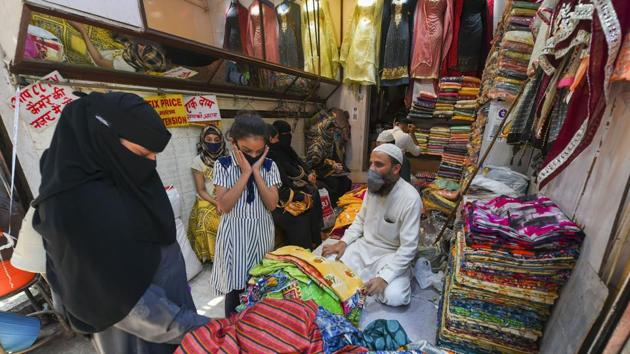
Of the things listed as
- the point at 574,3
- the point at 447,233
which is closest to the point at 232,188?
the point at 574,3

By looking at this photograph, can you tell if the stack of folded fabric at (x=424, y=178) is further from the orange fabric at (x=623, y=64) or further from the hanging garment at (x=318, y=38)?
the orange fabric at (x=623, y=64)

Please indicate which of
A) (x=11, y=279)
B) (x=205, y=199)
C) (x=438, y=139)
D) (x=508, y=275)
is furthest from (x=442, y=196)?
(x=11, y=279)

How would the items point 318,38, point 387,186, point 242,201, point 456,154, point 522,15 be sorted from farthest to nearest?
point 318,38 < point 456,154 < point 522,15 < point 387,186 < point 242,201

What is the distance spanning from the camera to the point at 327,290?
1312 millimetres

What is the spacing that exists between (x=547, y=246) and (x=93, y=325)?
1.75 m

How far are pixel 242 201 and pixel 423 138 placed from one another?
334 centimetres

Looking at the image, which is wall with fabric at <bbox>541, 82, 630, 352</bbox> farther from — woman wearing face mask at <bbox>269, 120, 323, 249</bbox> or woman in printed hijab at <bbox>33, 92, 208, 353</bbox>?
woman wearing face mask at <bbox>269, 120, 323, 249</bbox>

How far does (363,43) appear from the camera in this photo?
3.72m

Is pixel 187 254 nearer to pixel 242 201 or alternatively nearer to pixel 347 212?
pixel 242 201

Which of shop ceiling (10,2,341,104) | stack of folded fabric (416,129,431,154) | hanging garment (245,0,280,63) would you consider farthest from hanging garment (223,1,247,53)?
stack of folded fabric (416,129,431,154)

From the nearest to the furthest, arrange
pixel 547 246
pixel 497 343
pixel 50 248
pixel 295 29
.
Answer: pixel 50 248
pixel 547 246
pixel 497 343
pixel 295 29

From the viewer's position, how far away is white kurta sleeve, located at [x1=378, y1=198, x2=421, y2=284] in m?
1.61

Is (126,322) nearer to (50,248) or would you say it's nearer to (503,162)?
(50,248)

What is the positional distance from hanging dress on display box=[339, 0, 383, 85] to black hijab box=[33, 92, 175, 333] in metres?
3.62
